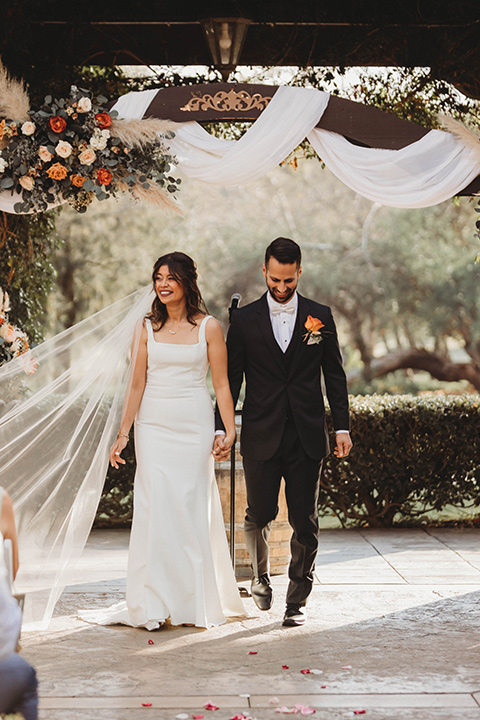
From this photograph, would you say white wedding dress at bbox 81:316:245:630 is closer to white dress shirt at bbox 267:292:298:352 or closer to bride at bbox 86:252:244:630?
bride at bbox 86:252:244:630

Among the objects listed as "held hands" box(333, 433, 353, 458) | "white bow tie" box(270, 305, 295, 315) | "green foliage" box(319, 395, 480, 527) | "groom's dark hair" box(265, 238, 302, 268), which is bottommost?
"green foliage" box(319, 395, 480, 527)

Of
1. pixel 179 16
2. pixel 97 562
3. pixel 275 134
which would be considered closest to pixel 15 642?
pixel 275 134

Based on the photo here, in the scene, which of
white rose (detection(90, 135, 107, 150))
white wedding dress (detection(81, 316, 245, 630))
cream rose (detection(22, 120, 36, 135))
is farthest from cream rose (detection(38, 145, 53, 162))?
white wedding dress (detection(81, 316, 245, 630))

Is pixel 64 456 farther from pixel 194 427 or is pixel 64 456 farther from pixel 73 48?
pixel 73 48

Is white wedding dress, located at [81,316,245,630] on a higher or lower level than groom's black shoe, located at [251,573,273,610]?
higher

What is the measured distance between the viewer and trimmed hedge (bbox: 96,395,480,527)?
7.42 m

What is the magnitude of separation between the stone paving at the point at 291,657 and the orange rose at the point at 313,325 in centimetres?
149

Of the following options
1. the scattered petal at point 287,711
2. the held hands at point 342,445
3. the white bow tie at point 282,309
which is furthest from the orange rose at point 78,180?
the scattered petal at point 287,711

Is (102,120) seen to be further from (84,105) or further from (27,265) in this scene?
(27,265)

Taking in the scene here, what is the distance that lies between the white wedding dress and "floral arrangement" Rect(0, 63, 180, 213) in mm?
1059

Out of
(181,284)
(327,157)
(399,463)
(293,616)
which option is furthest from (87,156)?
(399,463)

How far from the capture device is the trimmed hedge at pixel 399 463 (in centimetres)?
742

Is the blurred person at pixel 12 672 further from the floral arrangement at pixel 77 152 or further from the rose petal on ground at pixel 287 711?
the floral arrangement at pixel 77 152

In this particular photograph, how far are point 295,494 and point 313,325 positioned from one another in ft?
2.85
